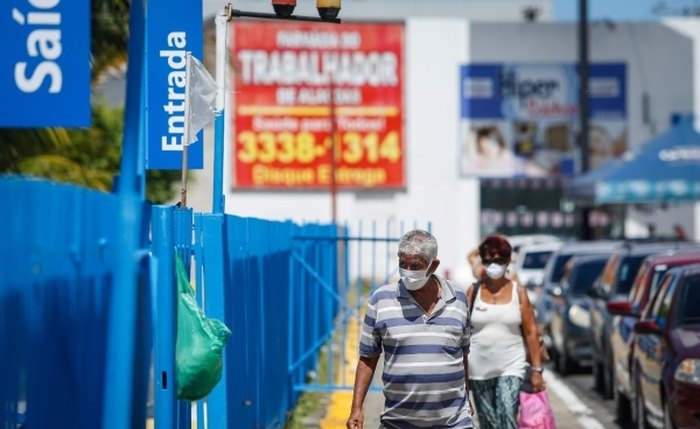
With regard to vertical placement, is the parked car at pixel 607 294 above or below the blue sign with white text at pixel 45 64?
below

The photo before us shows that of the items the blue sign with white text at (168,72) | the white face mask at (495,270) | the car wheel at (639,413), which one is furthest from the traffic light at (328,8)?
the car wheel at (639,413)

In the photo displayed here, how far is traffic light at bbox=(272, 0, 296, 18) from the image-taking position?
1224 cm

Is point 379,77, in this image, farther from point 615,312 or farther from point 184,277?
point 184,277

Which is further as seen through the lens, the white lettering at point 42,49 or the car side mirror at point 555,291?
the car side mirror at point 555,291

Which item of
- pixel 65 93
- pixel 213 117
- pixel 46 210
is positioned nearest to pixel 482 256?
pixel 213 117

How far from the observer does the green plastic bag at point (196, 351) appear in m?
8.73

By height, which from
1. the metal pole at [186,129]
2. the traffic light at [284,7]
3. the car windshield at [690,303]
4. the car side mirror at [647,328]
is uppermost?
the traffic light at [284,7]

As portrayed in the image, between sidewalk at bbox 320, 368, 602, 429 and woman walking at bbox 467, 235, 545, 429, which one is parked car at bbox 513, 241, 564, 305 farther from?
woman walking at bbox 467, 235, 545, 429

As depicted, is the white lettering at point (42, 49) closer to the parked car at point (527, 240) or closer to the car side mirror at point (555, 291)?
the car side mirror at point (555, 291)

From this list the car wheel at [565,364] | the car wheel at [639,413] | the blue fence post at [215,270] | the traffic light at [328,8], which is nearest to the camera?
the blue fence post at [215,270]

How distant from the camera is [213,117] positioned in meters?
11.0

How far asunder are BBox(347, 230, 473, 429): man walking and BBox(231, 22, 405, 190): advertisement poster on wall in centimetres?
4228

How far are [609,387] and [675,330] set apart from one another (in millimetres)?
5990

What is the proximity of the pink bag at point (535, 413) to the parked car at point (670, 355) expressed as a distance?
2.06 m
